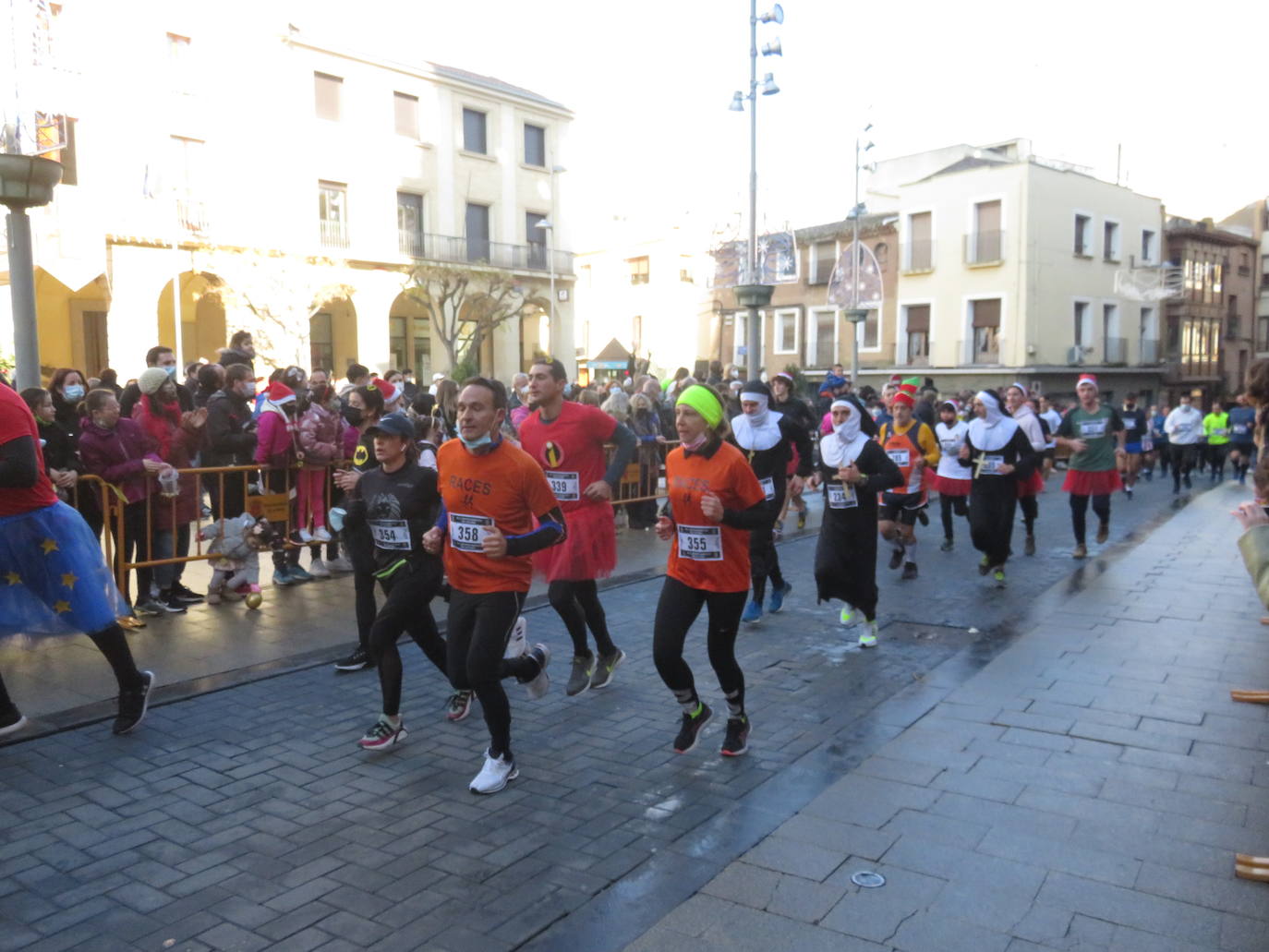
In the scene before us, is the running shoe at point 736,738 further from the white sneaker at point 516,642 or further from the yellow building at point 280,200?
the yellow building at point 280,200

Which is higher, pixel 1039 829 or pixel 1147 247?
pixel 1147 247

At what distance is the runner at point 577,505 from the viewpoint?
611cm

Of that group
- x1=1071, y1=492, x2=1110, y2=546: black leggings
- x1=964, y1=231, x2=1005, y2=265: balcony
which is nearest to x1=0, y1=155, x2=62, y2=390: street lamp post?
x1=1071, y1=492, x2=1110, y2=546: black leggings

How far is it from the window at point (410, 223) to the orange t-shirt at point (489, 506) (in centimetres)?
3161

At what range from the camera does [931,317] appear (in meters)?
39.9

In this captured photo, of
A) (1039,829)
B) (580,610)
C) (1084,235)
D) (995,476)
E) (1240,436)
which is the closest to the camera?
(1039,829)

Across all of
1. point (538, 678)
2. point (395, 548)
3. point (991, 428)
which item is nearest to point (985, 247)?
point (991, 428)

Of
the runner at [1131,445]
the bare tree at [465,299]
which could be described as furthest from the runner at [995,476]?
the bare tree at [465,299]

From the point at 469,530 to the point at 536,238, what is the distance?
35.5 meters

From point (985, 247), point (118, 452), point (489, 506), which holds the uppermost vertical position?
point (985, 247)

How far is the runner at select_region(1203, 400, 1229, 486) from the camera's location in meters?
21.1

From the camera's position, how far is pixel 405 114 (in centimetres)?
3494

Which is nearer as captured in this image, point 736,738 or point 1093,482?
point 736,738

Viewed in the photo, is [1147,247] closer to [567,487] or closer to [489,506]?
[567,487]
